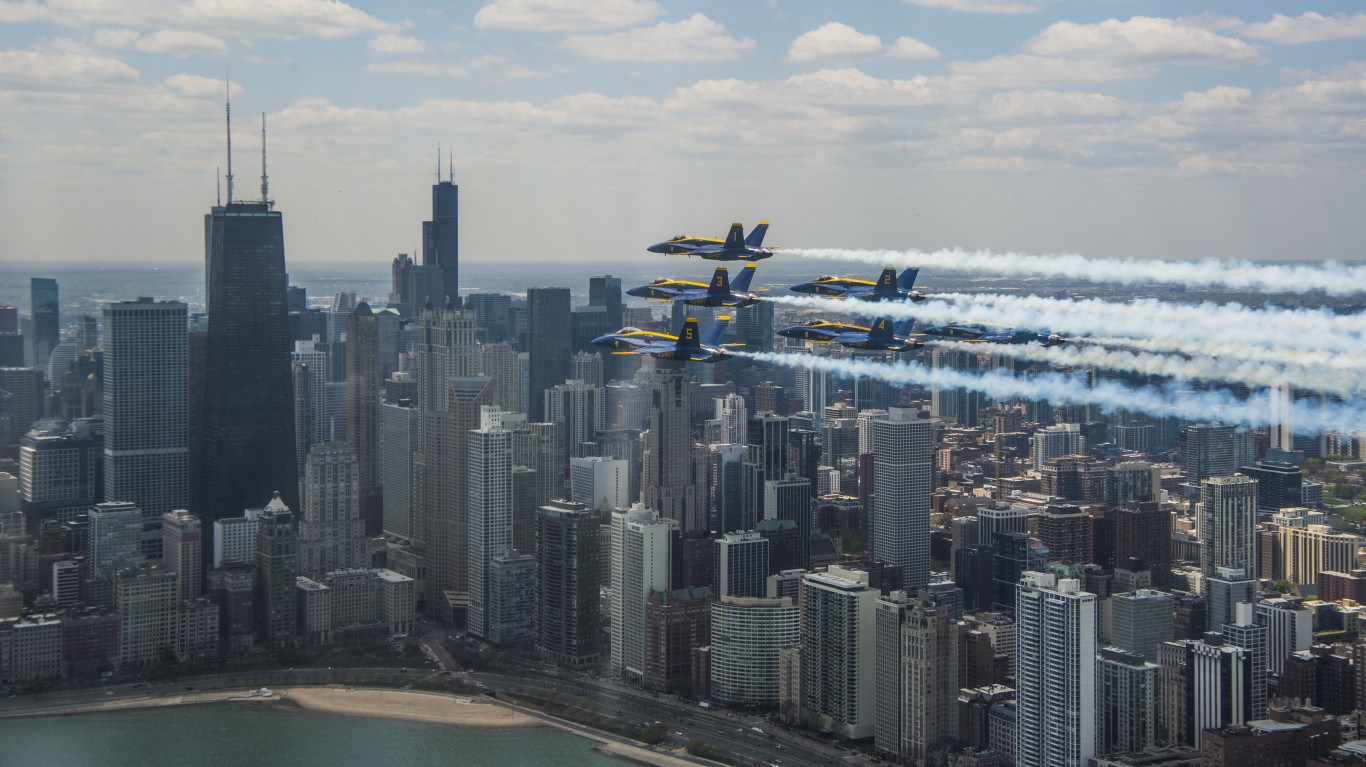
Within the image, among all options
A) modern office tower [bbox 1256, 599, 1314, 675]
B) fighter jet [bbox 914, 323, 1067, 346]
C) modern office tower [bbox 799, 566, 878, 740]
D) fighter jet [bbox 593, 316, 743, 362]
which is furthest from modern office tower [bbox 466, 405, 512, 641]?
modern office tower [bbox 1256, 599, 1314, 675]

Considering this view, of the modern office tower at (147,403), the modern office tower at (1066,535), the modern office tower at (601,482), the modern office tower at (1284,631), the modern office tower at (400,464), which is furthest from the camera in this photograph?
the modern office tower at (400,464)

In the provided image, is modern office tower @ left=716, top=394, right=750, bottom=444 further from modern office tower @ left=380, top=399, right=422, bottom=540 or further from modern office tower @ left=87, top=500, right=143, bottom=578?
modern office tower @ left=87, top=500, right=143, bottom=578

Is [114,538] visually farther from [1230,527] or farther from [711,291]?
[1230,527]

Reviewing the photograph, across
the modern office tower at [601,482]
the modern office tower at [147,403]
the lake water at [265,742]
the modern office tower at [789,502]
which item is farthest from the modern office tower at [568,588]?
the modern office tower at [147,403]

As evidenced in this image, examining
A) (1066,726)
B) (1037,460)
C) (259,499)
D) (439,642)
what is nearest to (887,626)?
(1066,726)

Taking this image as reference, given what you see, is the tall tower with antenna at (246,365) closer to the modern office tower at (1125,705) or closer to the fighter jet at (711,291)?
the fighter jet at (711,291)
